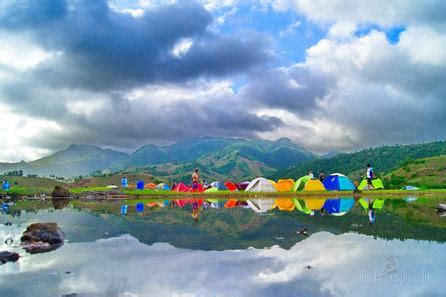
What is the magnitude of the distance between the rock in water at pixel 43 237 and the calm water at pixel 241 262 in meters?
0.44

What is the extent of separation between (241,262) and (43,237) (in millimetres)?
9078

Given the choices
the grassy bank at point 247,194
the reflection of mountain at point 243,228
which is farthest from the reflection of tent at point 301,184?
the reflection of mountain at point 243,228

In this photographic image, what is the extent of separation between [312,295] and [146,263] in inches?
224

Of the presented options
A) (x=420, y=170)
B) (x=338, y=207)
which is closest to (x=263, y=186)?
(x=338, y=207)

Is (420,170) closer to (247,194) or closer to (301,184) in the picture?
(301,184)

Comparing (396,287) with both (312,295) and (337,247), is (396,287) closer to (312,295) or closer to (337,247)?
(312,295)

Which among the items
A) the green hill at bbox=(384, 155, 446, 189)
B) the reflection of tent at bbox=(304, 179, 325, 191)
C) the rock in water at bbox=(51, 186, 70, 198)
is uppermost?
the rock in water at bbox=(51, 186, 70, 198)

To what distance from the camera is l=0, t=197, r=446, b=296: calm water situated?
31.3 feet

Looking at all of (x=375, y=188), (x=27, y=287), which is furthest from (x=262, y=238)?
(x=375, y=188)

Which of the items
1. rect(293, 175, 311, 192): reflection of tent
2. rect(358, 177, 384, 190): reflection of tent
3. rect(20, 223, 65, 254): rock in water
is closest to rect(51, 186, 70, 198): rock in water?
rect(293, 175, 311, 192): reflection of tent

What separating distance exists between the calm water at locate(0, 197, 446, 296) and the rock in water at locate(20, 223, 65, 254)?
44cm

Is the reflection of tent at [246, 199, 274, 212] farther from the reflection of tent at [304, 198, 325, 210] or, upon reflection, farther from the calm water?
the calm water

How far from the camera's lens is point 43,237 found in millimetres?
16281

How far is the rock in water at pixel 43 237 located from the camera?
15825 mm
